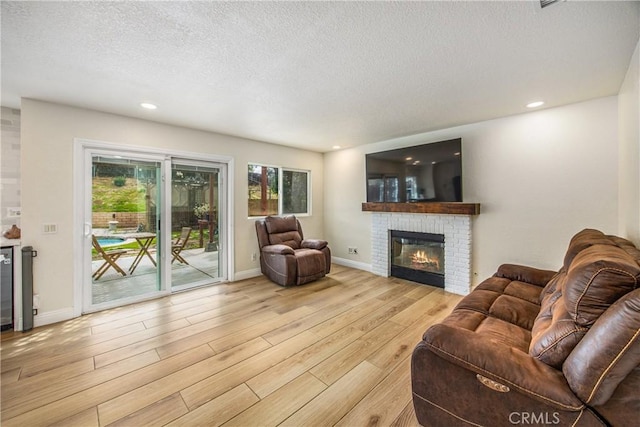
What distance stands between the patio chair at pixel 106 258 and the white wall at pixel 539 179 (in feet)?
15.9

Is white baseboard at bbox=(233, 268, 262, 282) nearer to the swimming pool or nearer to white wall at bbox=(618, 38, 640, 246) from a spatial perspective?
the swimming pool

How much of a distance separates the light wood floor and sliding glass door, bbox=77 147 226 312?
44 cm

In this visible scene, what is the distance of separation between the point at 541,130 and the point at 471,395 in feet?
10.9

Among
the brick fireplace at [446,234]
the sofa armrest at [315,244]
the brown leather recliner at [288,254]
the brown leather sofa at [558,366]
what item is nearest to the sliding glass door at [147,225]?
the brown leather recliner at [288,254]

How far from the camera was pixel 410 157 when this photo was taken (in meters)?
4.03

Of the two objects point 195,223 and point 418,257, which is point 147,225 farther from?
point 418,257

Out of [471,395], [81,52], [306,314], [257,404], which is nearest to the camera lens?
[471,395]

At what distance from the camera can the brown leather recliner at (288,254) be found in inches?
157

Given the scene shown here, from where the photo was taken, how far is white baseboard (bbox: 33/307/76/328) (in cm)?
275

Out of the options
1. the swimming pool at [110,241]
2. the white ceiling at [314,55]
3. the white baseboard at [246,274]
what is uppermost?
the white ceiling at [314,55]

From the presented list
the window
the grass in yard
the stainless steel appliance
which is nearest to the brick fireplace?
the window

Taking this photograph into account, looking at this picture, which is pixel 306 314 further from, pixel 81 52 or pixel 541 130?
pixel 541 130

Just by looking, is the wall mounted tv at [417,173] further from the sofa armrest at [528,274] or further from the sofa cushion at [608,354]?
the sofa cushion at [608,354]

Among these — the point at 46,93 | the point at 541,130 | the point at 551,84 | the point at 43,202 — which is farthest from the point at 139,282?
the point at 541,130
